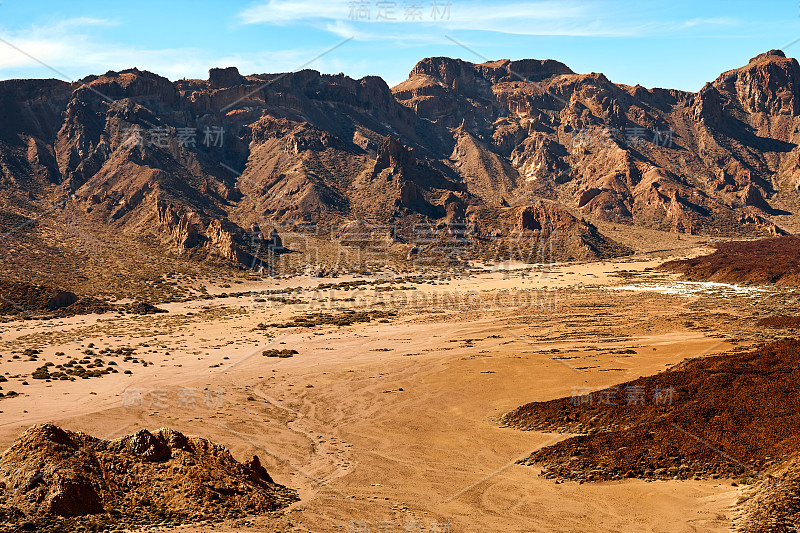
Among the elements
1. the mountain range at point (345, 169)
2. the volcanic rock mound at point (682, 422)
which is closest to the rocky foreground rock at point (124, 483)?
the volcanic rock mound at point (682, 422)

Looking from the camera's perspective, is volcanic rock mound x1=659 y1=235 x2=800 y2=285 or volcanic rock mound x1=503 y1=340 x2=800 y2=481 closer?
volcanic rock mound x1=503 y1=340 x2=800 y2=481

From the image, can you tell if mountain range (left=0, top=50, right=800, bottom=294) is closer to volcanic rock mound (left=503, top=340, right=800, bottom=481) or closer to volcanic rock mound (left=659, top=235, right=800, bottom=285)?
volcanic rock mound (left=659, top=235, right=800, bottom=285)

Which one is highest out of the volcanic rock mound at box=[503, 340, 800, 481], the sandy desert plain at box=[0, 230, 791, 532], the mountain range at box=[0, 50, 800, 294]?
the mountain range at box=[0, 50, 800, 294]

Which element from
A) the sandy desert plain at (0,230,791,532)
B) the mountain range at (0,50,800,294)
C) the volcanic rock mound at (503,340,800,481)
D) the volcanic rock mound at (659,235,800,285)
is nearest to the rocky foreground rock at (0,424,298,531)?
the sandy desert plain at (0,230,791,532)

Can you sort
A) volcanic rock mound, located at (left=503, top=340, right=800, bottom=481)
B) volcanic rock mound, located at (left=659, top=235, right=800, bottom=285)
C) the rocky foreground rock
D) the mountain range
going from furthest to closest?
the mountain range < volcanic rock mound, located at (left=659, top=235, right=800, bottom=285) < volcanic rock mound, located at (left=503, top=340, right=800, bottom=481) < the rocky foreground rock

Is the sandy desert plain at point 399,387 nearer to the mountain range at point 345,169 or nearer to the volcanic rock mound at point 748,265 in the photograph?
the volcanic rock mound at point 748,265

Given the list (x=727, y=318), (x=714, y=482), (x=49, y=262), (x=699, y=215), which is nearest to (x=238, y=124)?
(x=49, y=262)

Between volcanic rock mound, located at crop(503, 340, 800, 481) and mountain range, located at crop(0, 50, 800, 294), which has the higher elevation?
mountain range, located at crop(0, 50, 800, 294)
